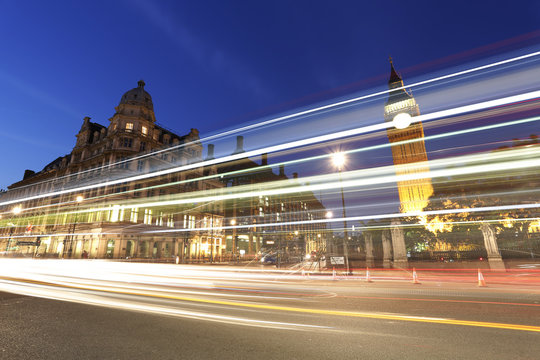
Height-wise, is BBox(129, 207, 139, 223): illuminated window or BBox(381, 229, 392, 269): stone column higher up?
BBox(129, 207, 139, 223): illuminated window

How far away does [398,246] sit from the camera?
22.5 meters

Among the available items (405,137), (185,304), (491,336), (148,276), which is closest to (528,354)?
(491,336)

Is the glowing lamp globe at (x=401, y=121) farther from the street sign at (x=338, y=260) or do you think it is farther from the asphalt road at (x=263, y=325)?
the street sign at (x=338, y=260)

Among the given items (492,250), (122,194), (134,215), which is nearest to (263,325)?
(492,250)

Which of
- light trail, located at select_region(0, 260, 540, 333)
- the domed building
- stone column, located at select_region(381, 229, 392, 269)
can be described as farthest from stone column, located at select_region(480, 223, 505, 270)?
the domed building

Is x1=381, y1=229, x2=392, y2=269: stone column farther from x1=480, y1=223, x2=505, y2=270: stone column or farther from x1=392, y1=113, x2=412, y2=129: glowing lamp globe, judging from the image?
x1=392, y1=113, x2=412, y2=129: glowing lamp globe

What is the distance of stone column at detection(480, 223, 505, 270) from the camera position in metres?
19.0

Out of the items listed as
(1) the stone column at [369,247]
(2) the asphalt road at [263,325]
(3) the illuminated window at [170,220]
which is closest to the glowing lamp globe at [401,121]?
(2) the asphalt road at [263,325]

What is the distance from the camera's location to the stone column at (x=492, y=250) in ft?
62.3

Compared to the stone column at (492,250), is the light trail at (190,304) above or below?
below

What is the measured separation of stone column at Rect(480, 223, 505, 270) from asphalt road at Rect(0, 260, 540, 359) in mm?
9563

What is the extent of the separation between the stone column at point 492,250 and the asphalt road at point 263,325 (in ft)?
31.4

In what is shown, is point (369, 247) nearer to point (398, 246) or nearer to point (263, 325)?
point (398, 246)

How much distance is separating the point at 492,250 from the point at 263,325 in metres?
21.7
